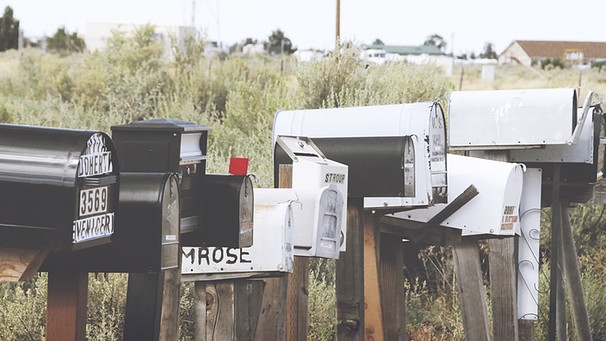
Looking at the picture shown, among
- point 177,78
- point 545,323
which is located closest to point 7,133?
point 545,323

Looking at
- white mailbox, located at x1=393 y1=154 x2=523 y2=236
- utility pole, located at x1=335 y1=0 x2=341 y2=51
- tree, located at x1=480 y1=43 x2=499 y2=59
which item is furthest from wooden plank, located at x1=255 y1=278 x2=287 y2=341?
tree, located at x1=480 y1=43 x2=499 y2=59

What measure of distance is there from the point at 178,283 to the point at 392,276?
1921mm

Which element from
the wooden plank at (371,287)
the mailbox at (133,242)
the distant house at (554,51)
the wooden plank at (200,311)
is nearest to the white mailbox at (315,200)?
the wooden plank at (200,311)

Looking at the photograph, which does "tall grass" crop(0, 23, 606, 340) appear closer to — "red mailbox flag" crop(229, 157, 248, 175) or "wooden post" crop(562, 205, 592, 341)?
"wooden post" crop(562, 205, 592, 341)

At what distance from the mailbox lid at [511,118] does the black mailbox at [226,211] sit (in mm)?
2458

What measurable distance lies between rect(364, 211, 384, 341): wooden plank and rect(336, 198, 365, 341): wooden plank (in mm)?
221

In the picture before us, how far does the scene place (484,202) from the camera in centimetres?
433

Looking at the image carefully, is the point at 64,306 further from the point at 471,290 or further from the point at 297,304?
the point at 471,290

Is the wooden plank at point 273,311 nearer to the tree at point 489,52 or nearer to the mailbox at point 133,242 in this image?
the mailbox at point 133,242

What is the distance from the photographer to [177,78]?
42.9ft

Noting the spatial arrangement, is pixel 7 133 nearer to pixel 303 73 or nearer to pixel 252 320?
pixel 252 320

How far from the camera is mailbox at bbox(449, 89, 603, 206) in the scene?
199 inches

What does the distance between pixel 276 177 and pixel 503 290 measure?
5.24ft

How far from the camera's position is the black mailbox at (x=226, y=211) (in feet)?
9.25
